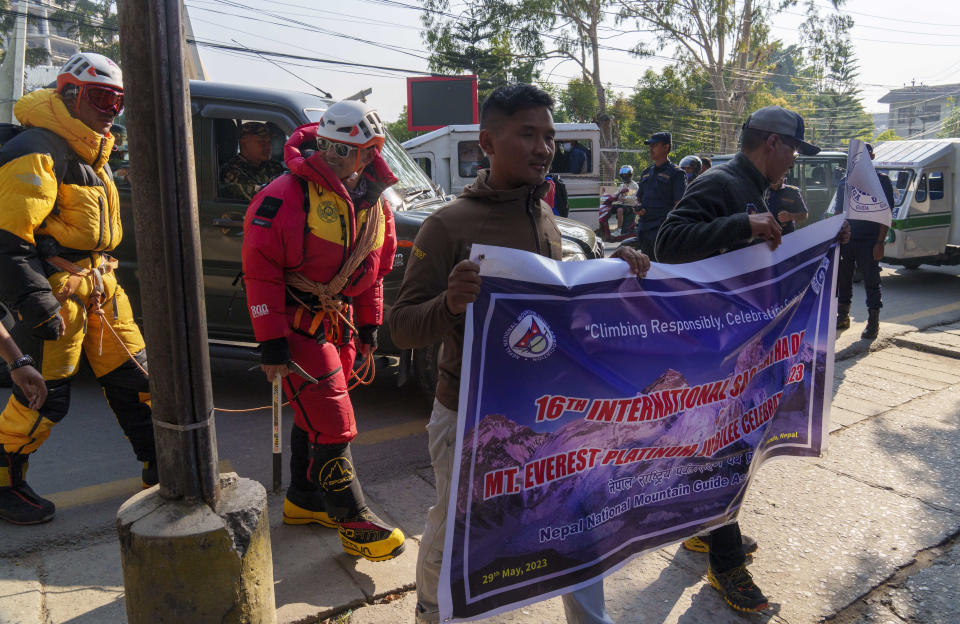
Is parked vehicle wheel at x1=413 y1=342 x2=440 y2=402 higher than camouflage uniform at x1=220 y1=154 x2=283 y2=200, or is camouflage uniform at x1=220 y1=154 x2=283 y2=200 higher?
camouflage uniform at x1=220 y1=154 x2=283 y2=200

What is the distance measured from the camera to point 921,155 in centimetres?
1234

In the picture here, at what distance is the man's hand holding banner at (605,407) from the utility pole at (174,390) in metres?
0.80

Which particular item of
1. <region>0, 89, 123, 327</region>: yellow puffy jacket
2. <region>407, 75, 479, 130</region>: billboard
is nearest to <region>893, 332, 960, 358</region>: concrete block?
<region>0, 89, 123, 327</region>: yellow puffy jacket

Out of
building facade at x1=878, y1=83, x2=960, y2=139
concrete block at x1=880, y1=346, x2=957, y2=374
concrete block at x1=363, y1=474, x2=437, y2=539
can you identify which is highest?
building facade at x1=878, y1=83, x2=960, y2=139

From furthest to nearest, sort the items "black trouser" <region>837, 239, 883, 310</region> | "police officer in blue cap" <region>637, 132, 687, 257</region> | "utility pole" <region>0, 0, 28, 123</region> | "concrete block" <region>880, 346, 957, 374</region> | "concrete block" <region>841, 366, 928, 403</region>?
"utility pole" <region>0, 0, 28, 123</region> < "police officer in blue cap" <region>637, 132, 687, 257</region> < "black trouser" <region>837, 239, 883, 310</region> < "concrete block" <region>880, 346, 957, 374</region> < "concrete block" <region>841, 366, 928, 403</region>

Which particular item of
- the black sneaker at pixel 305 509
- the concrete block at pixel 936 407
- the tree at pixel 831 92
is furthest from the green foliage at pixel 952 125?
the black sneaker at pixel 305 509

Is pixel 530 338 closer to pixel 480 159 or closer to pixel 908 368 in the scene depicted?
pixel 908 368

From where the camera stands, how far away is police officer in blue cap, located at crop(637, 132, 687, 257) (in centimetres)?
871

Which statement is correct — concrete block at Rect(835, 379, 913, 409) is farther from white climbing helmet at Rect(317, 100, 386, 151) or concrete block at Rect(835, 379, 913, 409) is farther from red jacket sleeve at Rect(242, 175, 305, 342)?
red jacket sleeve at Rect(242, 175, 305, 342)

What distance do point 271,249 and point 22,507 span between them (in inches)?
73.8

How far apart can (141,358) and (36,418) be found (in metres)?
0.54

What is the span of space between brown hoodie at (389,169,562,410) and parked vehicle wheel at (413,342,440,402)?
259 cm

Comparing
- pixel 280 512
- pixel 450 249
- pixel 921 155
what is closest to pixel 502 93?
pixel 450 249

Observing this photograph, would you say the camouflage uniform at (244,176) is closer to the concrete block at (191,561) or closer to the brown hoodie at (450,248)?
the concrete block at (191,561)
